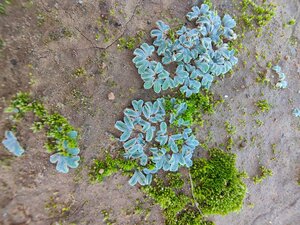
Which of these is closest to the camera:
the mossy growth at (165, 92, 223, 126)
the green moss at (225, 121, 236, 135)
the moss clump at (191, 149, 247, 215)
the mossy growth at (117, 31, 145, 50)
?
the mossy growth at (117, 31, 145, 50)

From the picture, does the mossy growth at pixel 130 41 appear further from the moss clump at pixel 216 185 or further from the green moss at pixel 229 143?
the green moss at pixel 229 143

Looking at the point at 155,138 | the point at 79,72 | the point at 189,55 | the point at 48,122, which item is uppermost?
the point at 79,72

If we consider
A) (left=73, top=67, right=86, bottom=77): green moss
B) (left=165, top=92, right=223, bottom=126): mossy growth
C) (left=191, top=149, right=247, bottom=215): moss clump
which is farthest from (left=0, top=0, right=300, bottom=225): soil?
(left=191, top=149, right=247, bottom=215): moss clump

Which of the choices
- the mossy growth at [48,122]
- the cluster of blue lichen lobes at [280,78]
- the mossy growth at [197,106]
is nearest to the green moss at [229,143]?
the mossy growth at [197,106]

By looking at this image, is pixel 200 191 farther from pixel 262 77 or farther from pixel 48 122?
pixel 48 122

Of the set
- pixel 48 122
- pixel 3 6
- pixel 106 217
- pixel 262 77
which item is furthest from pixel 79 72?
pixel 262 77

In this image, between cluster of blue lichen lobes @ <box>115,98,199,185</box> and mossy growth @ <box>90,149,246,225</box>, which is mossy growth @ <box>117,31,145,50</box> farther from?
mossy growth @ <box>90,149,246,225</box>

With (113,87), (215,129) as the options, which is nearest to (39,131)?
(113,87)
